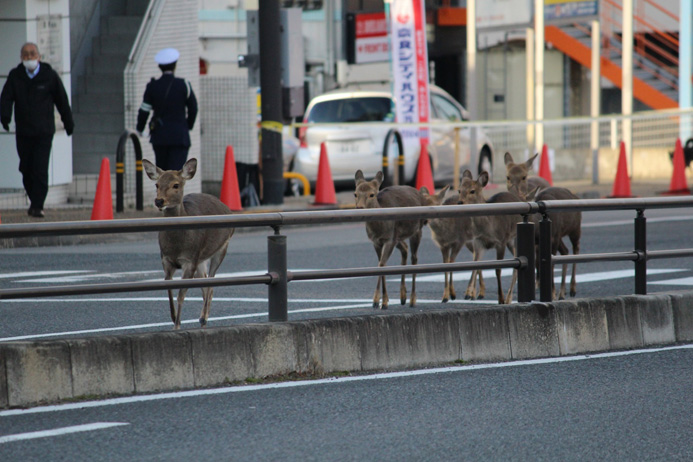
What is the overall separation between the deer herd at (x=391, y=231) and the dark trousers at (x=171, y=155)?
5.81m

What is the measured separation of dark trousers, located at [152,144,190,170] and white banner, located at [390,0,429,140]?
8138mm

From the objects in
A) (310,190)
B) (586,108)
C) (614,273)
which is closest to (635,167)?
(310,190)

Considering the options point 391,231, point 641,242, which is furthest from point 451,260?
point 641,242

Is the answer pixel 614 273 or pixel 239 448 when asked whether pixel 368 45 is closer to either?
pixel 614 273

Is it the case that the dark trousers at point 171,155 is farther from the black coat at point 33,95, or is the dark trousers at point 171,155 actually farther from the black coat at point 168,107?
the black coat at point 33,95

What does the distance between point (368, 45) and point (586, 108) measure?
705 cm

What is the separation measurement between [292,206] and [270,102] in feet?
5.83

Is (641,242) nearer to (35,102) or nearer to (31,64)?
(35,102)

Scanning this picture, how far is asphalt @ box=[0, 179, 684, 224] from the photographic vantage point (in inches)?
706

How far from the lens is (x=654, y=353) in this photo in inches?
364

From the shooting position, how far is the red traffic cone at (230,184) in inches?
767

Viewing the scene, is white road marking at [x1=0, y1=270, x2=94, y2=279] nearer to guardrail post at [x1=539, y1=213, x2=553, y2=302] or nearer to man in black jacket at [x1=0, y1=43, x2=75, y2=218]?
man in black jacket at [x1=0, y1=43, x2=75, y2=218]

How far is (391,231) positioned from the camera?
1130cm

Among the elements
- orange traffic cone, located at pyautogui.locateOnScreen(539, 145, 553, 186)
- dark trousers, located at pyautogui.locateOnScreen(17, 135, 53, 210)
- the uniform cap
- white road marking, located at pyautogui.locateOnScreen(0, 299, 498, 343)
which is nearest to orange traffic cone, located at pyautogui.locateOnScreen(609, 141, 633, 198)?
orange traffic cone, located at pyautogui.locateOnScreen(539, 145, 553, 186)
